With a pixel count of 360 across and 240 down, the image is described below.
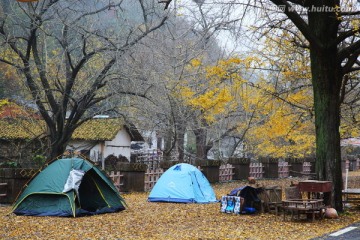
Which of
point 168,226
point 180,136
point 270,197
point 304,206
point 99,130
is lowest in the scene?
point 168,226

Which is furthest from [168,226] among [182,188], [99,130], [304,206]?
[99,130]

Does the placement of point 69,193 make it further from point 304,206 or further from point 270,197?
point 304,206

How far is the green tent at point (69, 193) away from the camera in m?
14.1

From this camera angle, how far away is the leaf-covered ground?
1059cm

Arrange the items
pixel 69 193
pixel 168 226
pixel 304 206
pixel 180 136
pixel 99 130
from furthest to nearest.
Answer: pixel 99 130, pixel 180 136, pixel 69 193, pixel 304 206, pixel 168 226

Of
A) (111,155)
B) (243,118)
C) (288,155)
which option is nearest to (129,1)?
(243,118)

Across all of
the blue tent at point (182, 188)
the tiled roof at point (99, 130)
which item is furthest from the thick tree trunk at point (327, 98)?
the tiled roof at point (99, 130)

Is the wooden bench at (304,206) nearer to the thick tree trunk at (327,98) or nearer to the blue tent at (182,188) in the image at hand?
the thick tree trunk at (327,98)

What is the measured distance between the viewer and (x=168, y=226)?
12.0 meters

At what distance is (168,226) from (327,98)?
18.2 feet

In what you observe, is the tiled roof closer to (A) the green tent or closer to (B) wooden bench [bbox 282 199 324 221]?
(A) the green tent

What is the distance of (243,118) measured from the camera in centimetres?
3241

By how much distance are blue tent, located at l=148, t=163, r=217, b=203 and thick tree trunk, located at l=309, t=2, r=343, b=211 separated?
5.27 meters

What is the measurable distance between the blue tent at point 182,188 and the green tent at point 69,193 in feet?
8.83
